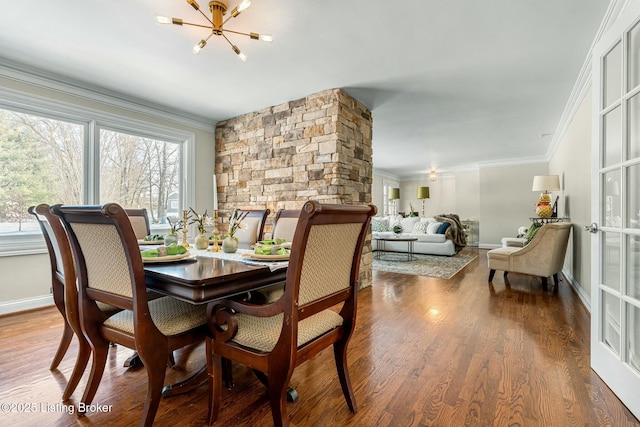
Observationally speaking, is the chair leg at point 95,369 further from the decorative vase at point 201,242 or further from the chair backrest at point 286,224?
the chair backrest at point 286,224

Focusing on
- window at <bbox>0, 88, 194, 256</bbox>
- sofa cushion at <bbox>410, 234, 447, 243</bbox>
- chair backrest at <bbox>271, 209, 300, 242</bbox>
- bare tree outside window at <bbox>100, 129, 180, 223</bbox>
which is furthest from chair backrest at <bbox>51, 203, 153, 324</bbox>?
sofa cushion at <bbox>410, 234, 447, 243</bbox>

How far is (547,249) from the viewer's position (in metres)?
3.67

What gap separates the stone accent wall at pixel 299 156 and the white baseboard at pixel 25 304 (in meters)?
2.18

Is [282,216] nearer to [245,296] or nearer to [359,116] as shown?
[245,296]

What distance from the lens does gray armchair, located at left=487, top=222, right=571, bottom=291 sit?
362cm

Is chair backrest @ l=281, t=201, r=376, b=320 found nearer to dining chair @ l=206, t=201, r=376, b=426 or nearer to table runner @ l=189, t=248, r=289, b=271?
dining chair @ l=206, t=201, r=376, b=426

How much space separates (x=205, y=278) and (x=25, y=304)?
120 inches

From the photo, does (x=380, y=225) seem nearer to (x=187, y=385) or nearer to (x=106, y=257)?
(x=187, y=385)

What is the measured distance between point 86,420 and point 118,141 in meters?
3.24

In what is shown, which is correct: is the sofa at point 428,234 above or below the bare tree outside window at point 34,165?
below

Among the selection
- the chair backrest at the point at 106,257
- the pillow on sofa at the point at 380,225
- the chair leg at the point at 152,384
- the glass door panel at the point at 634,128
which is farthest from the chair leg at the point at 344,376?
the pillow on sofa at the point at 380,225

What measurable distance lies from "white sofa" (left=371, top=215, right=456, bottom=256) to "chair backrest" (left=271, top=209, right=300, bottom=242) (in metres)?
4.01

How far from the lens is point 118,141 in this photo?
372cm

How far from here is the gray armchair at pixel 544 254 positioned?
11.9 ft
